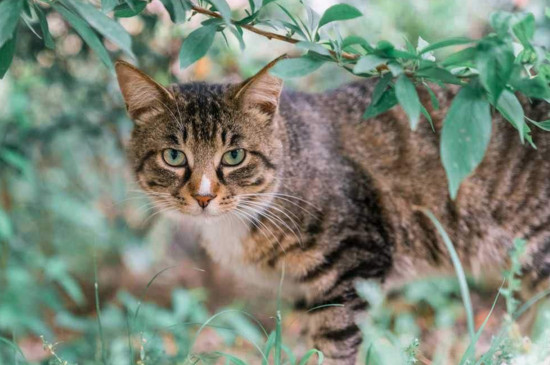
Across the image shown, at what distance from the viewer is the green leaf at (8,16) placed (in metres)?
1.24

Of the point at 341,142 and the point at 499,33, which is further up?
the point at 499,33

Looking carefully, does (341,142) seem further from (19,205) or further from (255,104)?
(19,205)

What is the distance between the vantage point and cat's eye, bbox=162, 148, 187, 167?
92.7 inches

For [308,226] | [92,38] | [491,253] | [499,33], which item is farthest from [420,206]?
[92,38]

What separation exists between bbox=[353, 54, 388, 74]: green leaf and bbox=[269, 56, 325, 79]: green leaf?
4.6 inches

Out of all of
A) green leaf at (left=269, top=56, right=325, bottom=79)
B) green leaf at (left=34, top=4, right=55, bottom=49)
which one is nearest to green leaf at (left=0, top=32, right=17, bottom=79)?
green leaf at (left=34, top=4, right=55, bottom=49)

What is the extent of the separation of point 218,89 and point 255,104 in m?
0.17

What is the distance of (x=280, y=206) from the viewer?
2.46 m

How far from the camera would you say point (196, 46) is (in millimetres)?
1551

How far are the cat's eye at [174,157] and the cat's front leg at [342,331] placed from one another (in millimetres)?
724

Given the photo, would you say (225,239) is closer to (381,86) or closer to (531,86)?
(381,86)

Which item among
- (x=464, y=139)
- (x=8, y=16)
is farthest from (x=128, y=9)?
(x=464, y=139)

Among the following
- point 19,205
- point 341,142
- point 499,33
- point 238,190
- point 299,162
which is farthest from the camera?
point 19,205

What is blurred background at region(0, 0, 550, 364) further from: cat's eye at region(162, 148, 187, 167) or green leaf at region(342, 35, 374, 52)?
green leaf at region(342, 35, 374, 52)
